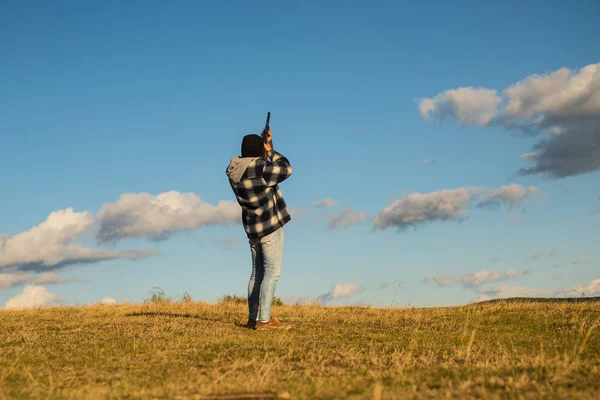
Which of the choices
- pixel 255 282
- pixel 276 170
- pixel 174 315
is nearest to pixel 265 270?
pixel 255 282

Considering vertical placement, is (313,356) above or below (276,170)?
below

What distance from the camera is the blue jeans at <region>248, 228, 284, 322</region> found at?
10.7 m

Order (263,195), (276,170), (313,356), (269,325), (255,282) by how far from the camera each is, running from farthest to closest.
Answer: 1. (255,282)
2. (269,325)
3. (263,195)
4. (276,170)
5. (313,356)

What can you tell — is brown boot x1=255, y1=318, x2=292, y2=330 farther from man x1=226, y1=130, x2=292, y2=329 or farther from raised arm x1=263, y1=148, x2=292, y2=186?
raised arm x1=263, y1=148, x2=292, y2=186

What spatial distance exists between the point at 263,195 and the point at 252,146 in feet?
2.96

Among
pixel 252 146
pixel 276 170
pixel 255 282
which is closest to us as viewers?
pixel 276 170

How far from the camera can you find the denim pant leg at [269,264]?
10.7 metres

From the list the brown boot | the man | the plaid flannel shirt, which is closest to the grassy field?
the brown boot

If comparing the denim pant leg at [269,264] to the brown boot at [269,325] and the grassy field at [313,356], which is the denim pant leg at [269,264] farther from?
the grassy field at [313,356]

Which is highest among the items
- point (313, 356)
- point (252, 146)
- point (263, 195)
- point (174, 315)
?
point (252, 146)

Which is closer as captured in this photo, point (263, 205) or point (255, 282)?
point (263, 205)

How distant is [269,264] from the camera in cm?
1073

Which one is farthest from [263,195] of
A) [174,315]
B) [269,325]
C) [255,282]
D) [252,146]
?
[174,315]

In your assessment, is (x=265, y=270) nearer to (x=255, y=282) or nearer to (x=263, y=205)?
(x=255, y=282)
